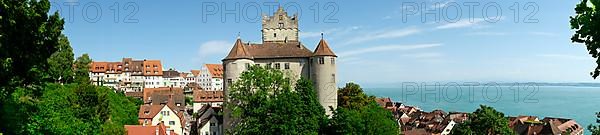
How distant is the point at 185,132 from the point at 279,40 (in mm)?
17640

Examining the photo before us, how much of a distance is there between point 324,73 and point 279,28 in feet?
28.1

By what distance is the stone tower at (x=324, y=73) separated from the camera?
3603cm

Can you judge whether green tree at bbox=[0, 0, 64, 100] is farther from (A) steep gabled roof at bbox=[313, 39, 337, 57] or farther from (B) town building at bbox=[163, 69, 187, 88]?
(B) town building at bbox=[163, 69, 187, 88]

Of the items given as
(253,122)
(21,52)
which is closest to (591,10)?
(21,52)

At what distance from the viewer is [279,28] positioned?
42.7 m

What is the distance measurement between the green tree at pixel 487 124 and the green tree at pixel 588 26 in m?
25.5

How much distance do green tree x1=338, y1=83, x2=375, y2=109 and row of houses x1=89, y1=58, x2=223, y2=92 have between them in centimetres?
5284

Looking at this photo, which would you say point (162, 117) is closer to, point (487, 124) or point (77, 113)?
point (77, 113)

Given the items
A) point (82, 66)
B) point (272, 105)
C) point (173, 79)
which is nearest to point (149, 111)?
point (82, 66)

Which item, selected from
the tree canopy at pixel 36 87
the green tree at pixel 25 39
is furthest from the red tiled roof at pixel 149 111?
the green tree at pixel 25 39

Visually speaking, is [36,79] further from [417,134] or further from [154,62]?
[154,62]

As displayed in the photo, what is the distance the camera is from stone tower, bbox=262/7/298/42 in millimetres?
42469

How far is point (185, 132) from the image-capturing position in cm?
5253

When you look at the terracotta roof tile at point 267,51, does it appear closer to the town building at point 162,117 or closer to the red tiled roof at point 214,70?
the town building at point 162,117
